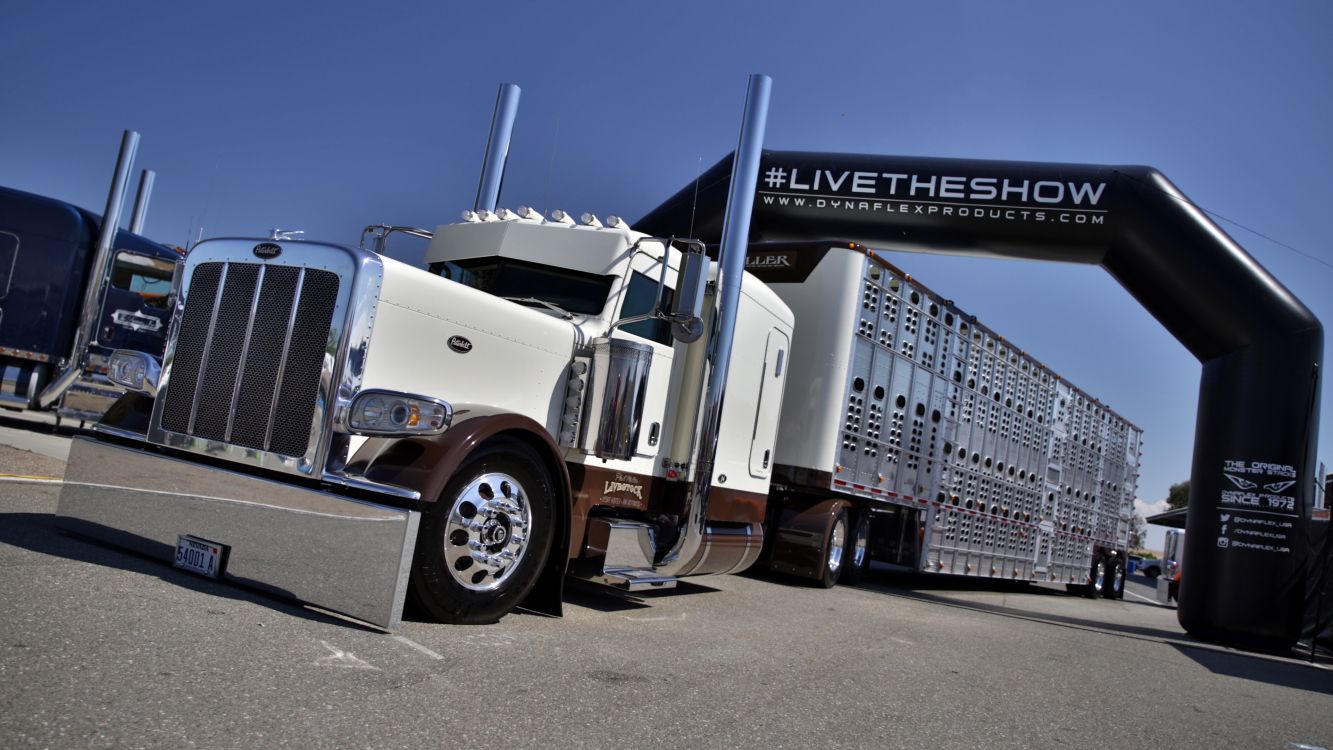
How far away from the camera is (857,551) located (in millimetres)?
11016

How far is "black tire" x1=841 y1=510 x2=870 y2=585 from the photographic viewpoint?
420 inches

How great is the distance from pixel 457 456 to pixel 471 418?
0.32 metres

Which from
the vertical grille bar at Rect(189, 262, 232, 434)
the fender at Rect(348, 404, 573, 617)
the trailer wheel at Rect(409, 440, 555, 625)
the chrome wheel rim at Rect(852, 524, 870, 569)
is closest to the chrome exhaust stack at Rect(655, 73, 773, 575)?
the fender at Rect(348, 404, 573, 617)

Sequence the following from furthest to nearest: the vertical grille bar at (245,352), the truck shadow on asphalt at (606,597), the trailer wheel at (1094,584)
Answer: the trailer wheel at (1094,584), the truck shadow on asphalt at (606,597), the vertical grille bar at (245,352)

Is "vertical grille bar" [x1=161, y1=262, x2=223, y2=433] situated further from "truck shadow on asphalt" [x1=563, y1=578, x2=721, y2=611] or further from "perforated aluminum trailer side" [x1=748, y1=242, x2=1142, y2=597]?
"perforated aluminum trailer side" [x1=748, y1=242, x2=1142, y2=597]

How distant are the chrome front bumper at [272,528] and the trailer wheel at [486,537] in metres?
0.28

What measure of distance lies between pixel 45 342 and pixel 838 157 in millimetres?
10434

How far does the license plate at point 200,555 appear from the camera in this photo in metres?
4.25

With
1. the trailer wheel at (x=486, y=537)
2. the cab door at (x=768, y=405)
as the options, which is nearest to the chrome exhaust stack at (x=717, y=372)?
the cab door at (x=768, y=405)

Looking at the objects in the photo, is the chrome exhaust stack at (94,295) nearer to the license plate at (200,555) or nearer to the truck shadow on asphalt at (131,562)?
the truck shadow on asphalt at (131,562)

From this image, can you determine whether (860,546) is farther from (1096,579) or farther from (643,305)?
(1096,579)

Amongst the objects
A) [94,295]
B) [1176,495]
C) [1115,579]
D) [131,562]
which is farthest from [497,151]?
[1176,495]

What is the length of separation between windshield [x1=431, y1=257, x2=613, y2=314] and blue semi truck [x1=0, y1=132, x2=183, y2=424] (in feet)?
24.4

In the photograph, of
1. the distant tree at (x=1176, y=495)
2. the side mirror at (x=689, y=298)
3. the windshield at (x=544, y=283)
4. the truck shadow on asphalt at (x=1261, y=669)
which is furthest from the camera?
the distant tree at (x=1176, y=495)
